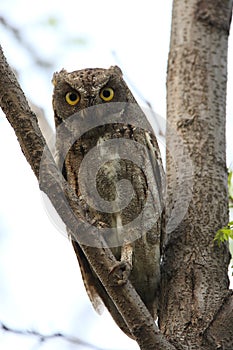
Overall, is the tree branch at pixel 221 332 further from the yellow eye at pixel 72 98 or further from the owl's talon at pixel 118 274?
the yellow eye at pixel 72 98

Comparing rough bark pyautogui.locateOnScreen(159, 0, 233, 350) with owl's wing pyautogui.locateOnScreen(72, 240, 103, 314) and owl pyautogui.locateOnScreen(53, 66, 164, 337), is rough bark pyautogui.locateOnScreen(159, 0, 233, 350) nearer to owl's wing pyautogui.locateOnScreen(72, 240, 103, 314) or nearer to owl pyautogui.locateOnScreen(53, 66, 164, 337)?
owl pyautogui.locateOnScreen(53, 66, 164, 337)

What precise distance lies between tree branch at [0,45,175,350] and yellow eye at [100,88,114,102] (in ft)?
4.20

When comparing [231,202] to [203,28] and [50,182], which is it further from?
[50,182]

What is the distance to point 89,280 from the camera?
3055 millimetres

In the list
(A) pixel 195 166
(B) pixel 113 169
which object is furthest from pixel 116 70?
(A) pixel 195 166

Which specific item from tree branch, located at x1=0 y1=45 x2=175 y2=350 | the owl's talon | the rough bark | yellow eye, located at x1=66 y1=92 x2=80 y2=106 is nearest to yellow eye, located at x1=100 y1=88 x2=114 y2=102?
yellow eye, located at x1=66 y1=92 x2=80 y2=106

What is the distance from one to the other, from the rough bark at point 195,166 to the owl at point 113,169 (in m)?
0.33

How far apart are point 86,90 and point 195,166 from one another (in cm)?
96

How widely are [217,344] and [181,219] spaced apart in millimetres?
577

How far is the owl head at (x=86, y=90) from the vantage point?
10.3ft

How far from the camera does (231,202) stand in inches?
108

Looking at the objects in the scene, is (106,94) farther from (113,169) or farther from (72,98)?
(113,169)

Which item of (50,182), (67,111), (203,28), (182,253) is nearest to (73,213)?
(50,182)

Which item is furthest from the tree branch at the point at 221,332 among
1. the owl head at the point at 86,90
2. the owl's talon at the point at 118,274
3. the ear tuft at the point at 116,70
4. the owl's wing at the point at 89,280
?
the ear tuft at the point at 116,70
